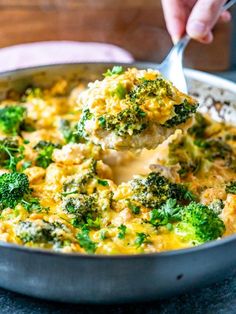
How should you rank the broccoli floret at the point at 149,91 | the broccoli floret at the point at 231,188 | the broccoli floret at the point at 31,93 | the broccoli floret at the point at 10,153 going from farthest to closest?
the broccoli floret at the point at 31,93
the broccoli floret at the point at 10,153
the broccoli floret at the point at 231,188
the broccoli floret at the point at 149,91

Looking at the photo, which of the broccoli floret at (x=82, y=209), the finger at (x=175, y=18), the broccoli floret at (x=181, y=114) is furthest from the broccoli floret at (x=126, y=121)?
the finger at (x=175, y=18)

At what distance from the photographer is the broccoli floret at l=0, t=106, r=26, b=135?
121 inches

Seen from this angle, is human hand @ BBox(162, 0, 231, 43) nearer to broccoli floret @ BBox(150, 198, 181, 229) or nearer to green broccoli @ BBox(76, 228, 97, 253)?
broccoli floret @ BBox(150, 198, 181, 229)

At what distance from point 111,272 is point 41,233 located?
1.14 ft

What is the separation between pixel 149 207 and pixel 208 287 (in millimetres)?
380

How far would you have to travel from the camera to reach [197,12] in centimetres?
297

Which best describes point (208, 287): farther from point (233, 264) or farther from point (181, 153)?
point (181, 153)

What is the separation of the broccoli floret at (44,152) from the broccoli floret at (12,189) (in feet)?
0.88

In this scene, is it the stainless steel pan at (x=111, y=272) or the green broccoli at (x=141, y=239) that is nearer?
the stainless steel pan at (x=111, y=272)

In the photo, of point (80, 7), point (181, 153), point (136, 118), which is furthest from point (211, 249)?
point (80, 7)

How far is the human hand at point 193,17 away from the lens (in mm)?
2945

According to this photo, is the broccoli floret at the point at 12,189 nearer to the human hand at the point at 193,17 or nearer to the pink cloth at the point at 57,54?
the human hand at the point at 193,17

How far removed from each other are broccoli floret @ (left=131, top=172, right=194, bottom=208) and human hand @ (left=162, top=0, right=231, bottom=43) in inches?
32.3

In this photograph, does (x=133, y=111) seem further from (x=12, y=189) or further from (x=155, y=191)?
(x=12, y=189)
